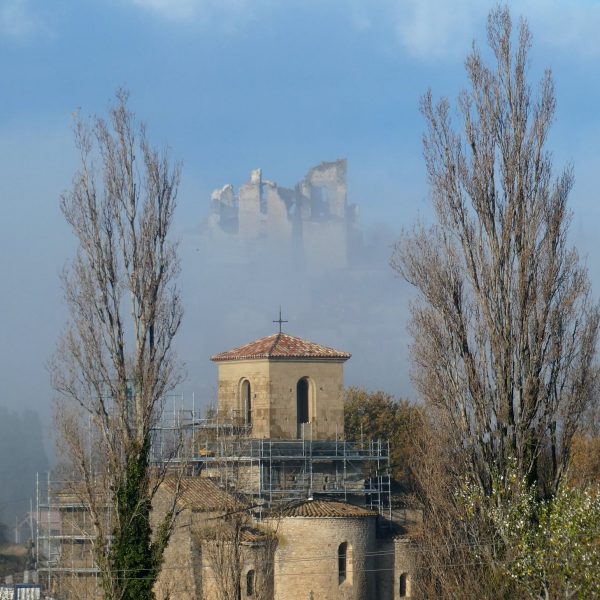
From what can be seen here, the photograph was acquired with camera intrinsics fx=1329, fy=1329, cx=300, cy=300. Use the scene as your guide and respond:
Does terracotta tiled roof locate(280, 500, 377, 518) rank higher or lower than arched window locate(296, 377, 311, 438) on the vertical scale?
lower

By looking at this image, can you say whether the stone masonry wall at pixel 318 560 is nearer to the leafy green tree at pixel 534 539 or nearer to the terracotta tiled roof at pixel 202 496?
the terracotta tiled roof at pixel 202 496

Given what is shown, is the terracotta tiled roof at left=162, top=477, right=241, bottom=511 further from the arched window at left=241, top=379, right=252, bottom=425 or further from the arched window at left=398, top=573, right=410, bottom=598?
the arched window at left=398, top=573, right=410, bottom=598

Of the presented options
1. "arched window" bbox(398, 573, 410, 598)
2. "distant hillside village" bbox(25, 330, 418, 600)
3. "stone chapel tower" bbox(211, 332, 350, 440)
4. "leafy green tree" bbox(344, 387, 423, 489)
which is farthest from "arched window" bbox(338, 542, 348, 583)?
"leafy green tree" bbox(344, 387, 423, 489)

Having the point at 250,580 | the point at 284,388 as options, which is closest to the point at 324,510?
the point at 250,580

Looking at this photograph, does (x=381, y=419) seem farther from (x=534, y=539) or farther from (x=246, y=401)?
(x=534, y=539)

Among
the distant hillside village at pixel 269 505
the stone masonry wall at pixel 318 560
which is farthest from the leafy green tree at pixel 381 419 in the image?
the stone masonry wall at pixel 318 560

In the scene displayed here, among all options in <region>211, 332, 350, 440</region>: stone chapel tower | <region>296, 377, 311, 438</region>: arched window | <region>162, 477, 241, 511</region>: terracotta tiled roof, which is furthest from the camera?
<region>296, 377, 311, 438</region>: arched window

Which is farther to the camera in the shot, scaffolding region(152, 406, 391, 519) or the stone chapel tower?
the stone chapel tower

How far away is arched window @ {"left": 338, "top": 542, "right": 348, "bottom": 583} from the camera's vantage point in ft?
125

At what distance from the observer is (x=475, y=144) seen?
90.8 feet

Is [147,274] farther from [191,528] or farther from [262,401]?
[262,401]

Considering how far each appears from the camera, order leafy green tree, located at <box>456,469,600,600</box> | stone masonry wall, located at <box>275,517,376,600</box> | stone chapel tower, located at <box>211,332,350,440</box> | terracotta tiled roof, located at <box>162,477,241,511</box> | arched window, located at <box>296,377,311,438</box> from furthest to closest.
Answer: arched window, located at <box>296,377,311,438</box> → stone chapel tower, located at <box>211,332,350,440</box> → stone masonry wall, located at <box>275,517,376,600</box> → terracotta tiled roof, located at <box>162,477,241,511</box> → leafy green tree, located at <box>456,469,600,600</box>

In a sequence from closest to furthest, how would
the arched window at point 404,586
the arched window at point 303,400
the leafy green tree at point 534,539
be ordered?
the leafy green tree at point 534,539, the arched window at point 404,586, the arched window at point 303,400

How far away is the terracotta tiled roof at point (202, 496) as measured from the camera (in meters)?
37.1
